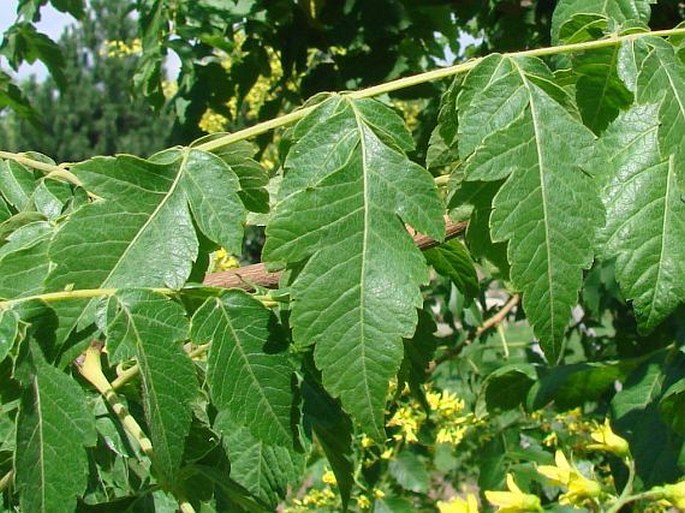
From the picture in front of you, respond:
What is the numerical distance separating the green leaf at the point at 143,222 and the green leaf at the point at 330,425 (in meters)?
0.16

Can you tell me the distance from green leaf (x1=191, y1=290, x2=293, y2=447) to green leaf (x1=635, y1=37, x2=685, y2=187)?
0.39 meters

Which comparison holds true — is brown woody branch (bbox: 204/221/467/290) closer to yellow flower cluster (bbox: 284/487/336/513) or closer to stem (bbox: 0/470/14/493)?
stem (bbox: 0/470/14/493)

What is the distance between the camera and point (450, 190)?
99 cm

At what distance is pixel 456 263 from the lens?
4.05 ft

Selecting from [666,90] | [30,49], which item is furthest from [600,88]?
[30,49]

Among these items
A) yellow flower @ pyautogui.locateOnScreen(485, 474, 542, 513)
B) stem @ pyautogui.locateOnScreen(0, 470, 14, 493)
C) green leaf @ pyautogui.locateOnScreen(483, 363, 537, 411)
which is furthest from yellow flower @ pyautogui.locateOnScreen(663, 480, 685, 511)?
green leaf @ pyautogui.locateOnScreen(483, 363, 537, 411)

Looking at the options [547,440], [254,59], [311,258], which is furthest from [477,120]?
[254,59]

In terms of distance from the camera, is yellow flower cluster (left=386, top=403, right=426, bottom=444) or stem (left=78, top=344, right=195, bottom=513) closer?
stem (left=78, top=344, right=195, bottom=513)

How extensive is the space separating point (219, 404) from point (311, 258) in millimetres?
157

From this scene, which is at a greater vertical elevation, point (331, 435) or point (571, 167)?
point (571, 167)

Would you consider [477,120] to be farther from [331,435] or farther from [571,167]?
[331,435]

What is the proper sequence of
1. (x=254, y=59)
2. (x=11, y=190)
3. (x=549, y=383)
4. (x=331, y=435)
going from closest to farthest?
(x=331, y=435), (x=11, y=190), (x=549, y=383), (x=254, y=59)

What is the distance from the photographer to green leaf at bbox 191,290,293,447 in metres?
0.92

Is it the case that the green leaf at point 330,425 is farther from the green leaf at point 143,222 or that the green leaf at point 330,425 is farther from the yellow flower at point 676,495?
the yellow flower at point 676,495
